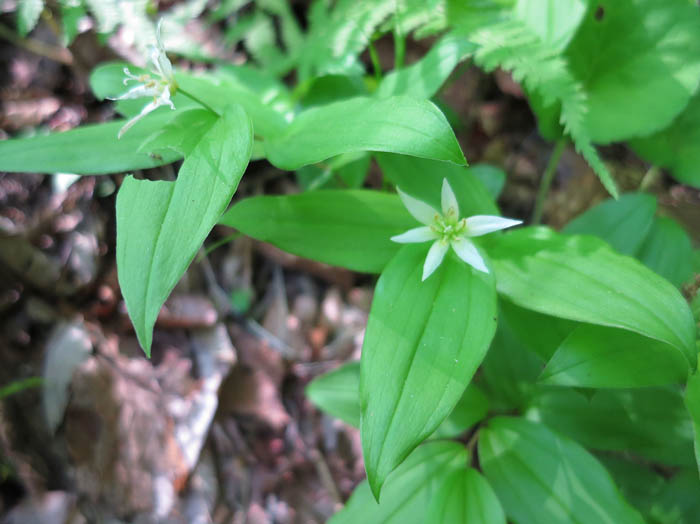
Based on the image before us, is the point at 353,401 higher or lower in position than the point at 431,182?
lower

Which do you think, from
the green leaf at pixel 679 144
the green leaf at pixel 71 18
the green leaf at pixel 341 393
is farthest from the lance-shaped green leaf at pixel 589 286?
the green leaf at pixel 71 18

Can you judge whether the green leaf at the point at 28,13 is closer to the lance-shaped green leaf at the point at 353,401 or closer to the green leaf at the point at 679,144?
the lance-shaped green leaf at the point at 353,401

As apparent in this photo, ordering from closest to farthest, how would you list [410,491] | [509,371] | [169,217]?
[169,217], [410,491], [509,371]

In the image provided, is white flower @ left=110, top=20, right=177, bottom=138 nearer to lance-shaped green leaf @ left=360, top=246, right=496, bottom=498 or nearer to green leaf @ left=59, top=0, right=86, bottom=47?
lance-shaped green leaf @ left=360, top=246, right=496, bottom=498

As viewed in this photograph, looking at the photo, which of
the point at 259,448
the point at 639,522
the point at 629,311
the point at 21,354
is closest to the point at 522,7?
the point at 629,311

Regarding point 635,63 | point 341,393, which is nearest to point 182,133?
point 341,393

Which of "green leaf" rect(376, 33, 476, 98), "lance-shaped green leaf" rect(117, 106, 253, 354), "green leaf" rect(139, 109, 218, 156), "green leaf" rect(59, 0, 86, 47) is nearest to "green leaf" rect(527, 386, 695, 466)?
"green leaf" rect(376, 33, 476, 98)

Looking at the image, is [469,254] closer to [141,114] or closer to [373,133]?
[373,133]
